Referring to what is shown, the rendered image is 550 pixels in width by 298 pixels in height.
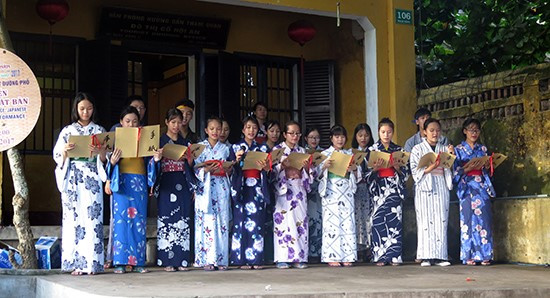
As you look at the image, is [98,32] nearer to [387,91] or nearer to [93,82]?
[93,82]

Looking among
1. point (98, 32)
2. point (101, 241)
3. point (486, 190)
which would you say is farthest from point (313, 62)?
point (101, 241)

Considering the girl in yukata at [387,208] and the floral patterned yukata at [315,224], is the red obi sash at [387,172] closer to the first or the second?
the girl in yukata at [387,208]

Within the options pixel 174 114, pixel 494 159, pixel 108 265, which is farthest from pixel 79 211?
pixel 494 159

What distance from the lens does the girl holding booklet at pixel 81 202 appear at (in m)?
7.28

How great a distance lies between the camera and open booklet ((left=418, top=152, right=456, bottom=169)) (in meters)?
8.20

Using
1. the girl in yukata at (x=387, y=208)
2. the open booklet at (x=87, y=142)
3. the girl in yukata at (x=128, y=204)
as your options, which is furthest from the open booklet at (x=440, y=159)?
the open booklet at (x=87, y=142)

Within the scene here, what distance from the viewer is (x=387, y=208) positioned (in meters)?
8.56

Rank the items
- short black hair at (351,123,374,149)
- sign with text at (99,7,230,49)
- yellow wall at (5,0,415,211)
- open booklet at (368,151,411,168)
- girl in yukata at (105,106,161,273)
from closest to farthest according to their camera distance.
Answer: girl in yukata at (105,106,161,273), open booklet at (368,151,411,168), short black hair at (351,123,374,149), yellow wall at (5,0,415,211), sign with text at (99,7,230,49)

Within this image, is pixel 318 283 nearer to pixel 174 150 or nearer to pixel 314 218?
pixel 174 150

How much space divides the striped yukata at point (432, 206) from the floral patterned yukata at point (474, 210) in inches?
6.4

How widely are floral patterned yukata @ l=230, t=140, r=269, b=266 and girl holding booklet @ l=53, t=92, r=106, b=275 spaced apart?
1407 mm

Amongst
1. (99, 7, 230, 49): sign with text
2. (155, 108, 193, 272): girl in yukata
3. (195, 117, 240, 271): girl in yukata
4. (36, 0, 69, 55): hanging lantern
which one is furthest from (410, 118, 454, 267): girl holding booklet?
(36, 0, 69, 55): hanging lantern

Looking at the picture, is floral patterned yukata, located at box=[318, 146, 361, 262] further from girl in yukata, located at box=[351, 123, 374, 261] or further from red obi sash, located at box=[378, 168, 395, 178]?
girl in yukata, located at box=[351, 123, 374, 261]

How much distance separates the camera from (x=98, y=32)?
1030 centimetres
